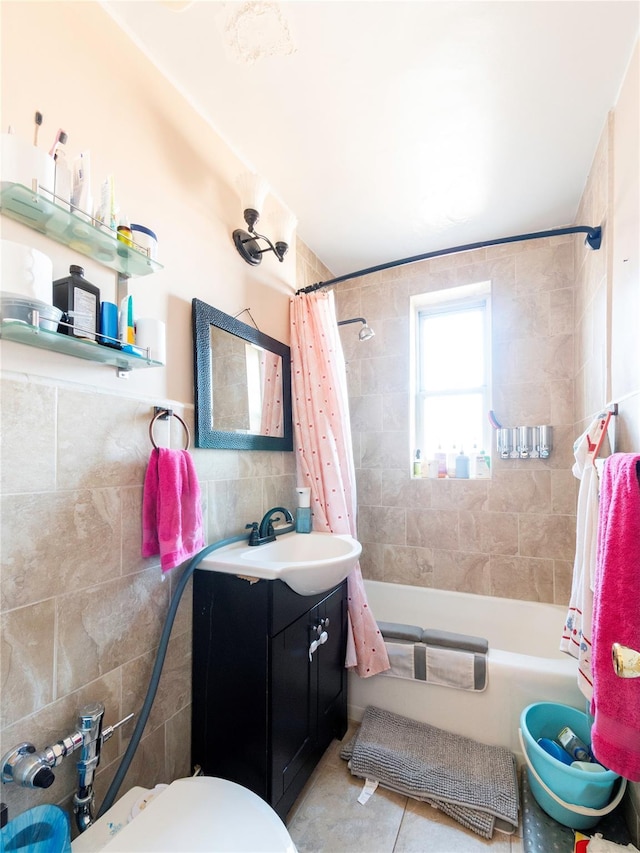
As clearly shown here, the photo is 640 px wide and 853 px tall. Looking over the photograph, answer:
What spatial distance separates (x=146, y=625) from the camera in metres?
1.15

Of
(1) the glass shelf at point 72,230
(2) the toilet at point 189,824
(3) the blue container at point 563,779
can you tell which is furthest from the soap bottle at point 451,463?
(1) the glass shelf at point 72,230

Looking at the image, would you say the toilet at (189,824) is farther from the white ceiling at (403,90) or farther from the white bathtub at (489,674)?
the white ceiling at (403,90)

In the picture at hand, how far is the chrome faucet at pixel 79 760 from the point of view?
774 mm

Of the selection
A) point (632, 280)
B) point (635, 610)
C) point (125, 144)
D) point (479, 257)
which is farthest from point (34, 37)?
point (479, 257)

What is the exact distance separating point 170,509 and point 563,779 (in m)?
1.56

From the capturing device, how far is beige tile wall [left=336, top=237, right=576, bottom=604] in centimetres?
211

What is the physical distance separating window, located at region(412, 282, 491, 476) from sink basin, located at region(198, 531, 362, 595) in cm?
114

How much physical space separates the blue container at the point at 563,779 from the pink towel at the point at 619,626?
1.49 feet

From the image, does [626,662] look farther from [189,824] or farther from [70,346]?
[70,346]

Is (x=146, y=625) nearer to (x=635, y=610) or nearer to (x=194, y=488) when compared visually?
(x=194, y=488)

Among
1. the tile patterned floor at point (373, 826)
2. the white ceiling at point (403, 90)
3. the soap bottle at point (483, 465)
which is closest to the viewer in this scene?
the white ceiling at point (403, 90)

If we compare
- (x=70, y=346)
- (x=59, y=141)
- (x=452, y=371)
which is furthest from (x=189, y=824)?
(x=452, y=371)

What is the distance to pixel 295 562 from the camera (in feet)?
4.19

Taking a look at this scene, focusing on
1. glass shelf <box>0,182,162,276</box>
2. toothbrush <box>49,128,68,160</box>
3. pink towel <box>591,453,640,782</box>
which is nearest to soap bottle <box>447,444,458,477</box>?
pink towel <box>591,453,640,782</box>
